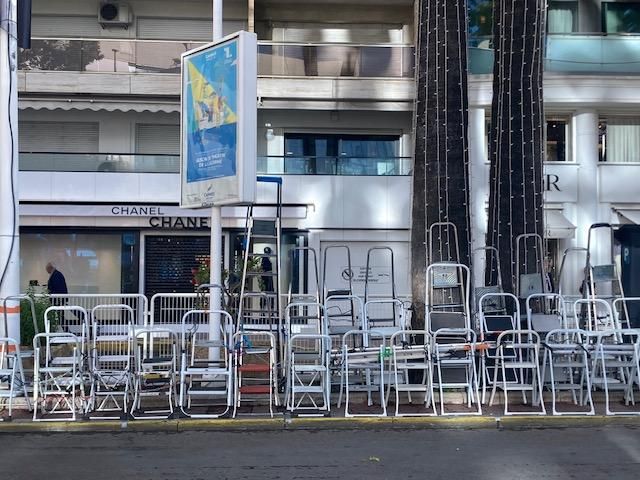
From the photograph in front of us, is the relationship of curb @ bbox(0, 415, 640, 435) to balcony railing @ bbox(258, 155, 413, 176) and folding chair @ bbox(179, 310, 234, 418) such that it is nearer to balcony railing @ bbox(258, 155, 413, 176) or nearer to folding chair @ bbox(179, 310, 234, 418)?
folding chair @ bbox(179, 310, 234, 418)

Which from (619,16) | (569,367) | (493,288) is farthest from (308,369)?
(619,16)

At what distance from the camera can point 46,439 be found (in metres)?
8.55

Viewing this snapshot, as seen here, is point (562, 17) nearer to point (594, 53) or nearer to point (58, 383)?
point (594, 53)

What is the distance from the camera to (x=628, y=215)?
1977cm

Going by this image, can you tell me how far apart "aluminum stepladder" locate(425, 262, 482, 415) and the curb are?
1.10ft

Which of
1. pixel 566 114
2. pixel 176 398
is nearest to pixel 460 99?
pixel 176 398

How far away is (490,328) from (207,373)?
3904mm

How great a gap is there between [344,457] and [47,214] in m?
13.0

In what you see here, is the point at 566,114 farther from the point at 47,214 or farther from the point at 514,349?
the point at 47,214

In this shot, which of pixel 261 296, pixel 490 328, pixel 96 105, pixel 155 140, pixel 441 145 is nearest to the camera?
pixel 490 328

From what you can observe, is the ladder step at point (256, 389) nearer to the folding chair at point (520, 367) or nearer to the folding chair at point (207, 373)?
the folding chair at point (207, 373)

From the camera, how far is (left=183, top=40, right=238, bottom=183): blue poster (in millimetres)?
9898

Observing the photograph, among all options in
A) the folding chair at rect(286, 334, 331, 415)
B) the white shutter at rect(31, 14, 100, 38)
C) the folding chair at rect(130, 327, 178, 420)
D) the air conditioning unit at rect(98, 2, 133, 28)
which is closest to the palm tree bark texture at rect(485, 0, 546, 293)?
the folding chair at rect(286, 334, 331, 415)

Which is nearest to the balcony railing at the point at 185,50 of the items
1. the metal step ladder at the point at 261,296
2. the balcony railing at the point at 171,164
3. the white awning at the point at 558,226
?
the balcony railing at the point at 171,164
